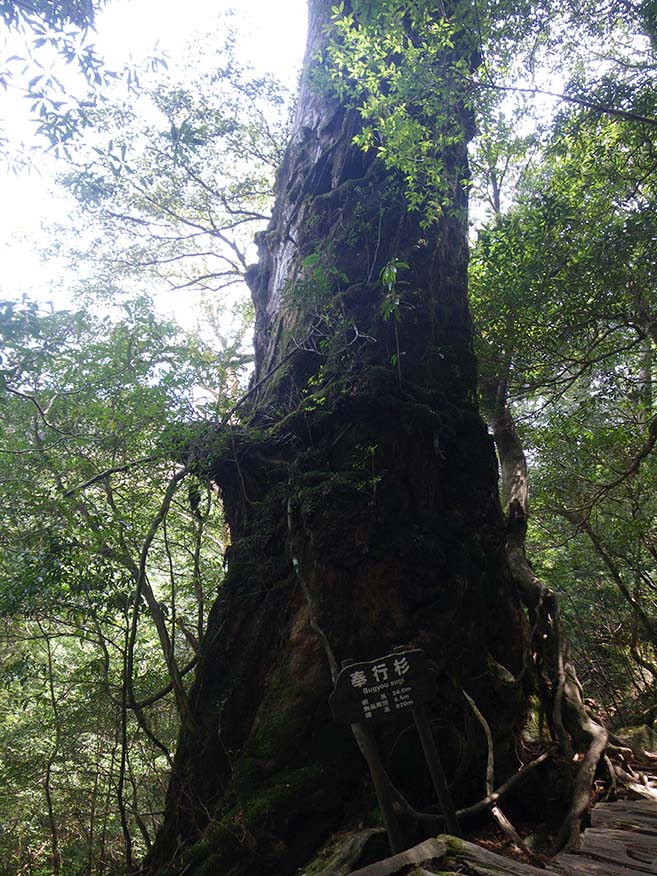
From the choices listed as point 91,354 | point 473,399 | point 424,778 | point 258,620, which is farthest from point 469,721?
point 91,354

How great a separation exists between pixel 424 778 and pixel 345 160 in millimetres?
6164

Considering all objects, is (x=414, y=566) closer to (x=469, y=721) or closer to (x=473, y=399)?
(x=469, y=721)

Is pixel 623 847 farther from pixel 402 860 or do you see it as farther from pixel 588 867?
pixel 402 860

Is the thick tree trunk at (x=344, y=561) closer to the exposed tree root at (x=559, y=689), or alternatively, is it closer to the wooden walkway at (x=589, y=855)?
the exposed tree root at (x=559, y=689)

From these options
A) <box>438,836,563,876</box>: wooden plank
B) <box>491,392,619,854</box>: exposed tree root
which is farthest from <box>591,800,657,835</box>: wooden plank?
<box>438,836,563,876</box>: wooden plank

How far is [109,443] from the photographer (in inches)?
198

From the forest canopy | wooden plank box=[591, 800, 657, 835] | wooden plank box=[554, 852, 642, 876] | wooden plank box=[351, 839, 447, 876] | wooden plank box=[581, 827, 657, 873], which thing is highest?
the forest canopy

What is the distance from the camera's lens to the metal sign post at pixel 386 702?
297 cm

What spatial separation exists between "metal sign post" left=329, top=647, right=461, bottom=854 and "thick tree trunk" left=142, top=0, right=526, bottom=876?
0.59 m

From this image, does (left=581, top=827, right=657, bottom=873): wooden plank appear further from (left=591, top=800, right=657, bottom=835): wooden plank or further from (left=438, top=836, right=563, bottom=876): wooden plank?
(left=438, top=836, right=563, bottom=876): wooden plank

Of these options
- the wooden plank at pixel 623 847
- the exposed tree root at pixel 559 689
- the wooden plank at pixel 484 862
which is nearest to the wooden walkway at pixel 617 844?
the wooden plank at pixel 623 847

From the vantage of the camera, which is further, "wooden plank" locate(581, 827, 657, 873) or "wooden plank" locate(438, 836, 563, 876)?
"wooden plank" locate(581, 827, 657, 873)

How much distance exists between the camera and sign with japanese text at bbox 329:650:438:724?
3.01 metres

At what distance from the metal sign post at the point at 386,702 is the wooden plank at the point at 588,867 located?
56 cm
